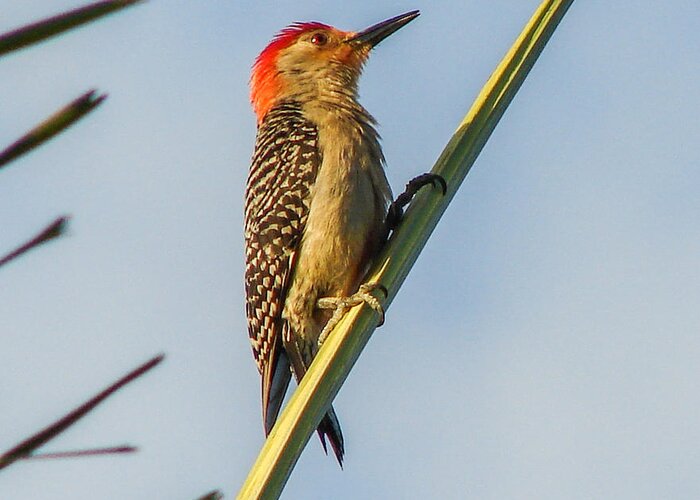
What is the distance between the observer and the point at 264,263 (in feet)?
20.5

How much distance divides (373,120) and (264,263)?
3.88 feet

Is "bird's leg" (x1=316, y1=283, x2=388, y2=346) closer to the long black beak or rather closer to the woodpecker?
the woodpecker

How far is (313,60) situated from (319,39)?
0.24m

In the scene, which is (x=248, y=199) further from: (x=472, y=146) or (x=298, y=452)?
(x=298, y=452)

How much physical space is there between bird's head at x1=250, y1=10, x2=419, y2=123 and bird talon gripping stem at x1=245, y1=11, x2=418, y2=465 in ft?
0.64

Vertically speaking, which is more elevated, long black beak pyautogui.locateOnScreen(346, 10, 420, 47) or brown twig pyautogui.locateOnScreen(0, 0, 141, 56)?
brown twig pyautogui.locateOnScreen(0, 0, 141, 56)

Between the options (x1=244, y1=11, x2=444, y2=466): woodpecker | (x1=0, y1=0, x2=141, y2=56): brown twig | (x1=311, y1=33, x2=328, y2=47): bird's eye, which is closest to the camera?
(x1=0, y1=0, x2=141, y2=56): brown twig

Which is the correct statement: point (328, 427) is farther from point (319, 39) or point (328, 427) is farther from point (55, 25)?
point (55, 25)

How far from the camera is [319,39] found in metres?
7.79

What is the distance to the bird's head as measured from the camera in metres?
7.37

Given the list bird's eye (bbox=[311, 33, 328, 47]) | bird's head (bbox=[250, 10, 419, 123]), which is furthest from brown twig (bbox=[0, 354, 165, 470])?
bird's eye (bbox=[311, 33, 328, 47])

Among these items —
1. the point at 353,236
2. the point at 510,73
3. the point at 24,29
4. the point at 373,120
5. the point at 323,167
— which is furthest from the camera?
the point at 373,120

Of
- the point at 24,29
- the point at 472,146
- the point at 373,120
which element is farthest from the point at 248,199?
the point at 24,29

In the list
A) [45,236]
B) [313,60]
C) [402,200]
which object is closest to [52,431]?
[45,236]
